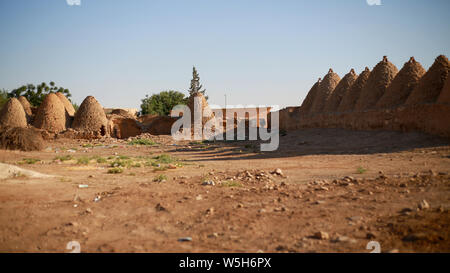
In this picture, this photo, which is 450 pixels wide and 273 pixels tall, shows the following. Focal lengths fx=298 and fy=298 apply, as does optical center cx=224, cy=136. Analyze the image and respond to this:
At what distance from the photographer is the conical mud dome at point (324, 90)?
2121 cm

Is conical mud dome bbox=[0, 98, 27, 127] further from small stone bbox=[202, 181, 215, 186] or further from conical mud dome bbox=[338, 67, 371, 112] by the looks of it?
conical mud dome bbox=[338, 67, 371, 112]

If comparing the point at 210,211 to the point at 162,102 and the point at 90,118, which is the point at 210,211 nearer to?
the point at 90,118

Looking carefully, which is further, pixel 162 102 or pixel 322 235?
pixel 162 102

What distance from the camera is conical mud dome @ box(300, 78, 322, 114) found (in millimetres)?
23438

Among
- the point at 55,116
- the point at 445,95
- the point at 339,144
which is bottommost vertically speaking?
the point at 339,144

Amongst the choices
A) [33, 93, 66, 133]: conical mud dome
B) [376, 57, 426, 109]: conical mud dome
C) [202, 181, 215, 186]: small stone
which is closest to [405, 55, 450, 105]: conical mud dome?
[376, 57, 426, 109]: conical mud dome

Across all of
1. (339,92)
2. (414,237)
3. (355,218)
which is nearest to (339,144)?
(339,92)

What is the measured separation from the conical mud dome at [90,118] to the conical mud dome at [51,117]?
3.08ft

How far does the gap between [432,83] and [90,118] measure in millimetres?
21232

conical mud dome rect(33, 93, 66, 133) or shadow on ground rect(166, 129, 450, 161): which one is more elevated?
conical mud dome rect(33, 93, 66, 133)

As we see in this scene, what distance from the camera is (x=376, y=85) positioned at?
53.5 ft

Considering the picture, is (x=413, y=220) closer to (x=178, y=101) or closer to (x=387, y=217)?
(x=387, y=217)

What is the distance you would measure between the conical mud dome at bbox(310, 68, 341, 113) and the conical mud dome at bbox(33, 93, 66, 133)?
18455 mm
